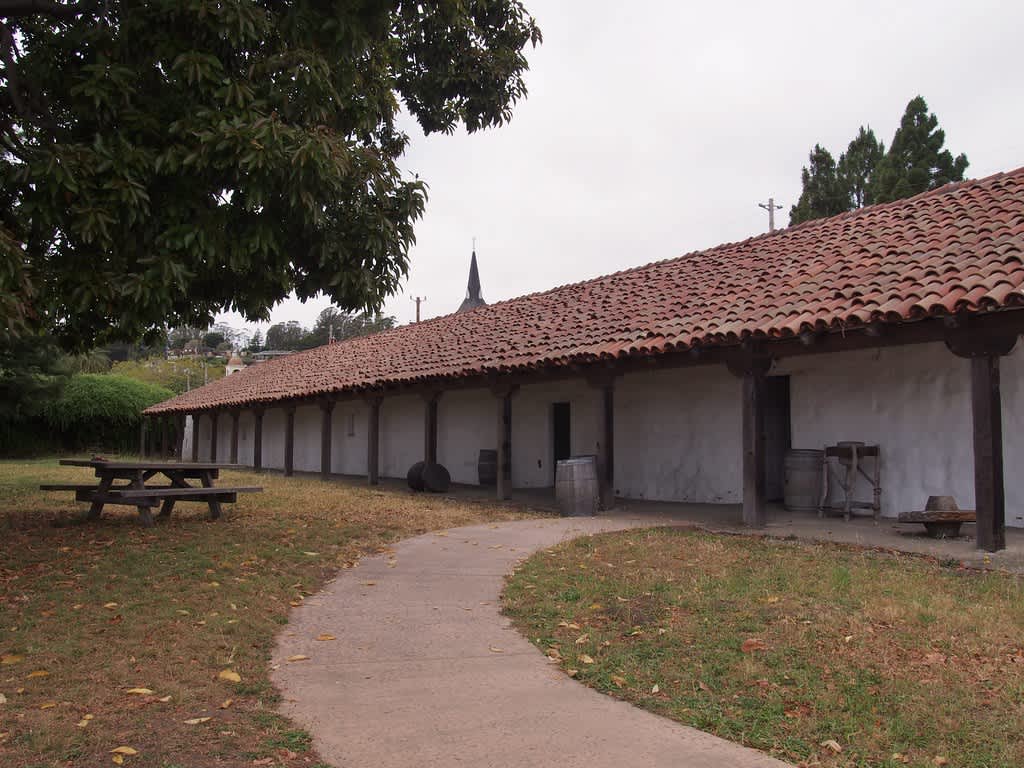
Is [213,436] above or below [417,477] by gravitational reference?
above

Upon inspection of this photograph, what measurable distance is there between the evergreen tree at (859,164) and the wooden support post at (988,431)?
1251 inches

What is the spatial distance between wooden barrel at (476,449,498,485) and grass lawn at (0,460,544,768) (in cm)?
584

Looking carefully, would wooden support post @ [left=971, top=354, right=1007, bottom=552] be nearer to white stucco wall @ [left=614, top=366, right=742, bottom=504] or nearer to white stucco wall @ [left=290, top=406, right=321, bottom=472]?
white stucco wall @ [left=614, top=366, right=742, bottom=504]

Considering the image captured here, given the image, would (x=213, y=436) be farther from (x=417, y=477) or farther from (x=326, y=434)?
(x=417, y=477)

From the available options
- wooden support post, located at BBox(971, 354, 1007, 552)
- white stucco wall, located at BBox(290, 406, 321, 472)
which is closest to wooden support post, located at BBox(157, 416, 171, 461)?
white stucco wall, located at BBox(290, 406, 321, 472)

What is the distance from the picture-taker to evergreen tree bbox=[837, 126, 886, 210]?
36719 mm

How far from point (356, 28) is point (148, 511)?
20.4 ft

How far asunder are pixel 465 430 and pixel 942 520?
11567mm

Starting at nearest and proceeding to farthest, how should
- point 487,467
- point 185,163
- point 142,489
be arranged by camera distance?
1. point 185,163
2. point 142,489
3. point 487,467

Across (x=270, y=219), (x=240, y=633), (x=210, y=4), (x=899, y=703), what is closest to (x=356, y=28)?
(x=210, y=4)

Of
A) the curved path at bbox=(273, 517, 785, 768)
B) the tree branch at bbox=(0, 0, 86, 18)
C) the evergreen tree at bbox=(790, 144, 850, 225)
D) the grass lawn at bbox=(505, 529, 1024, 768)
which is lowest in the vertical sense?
the curved path at bbox=(273, 517, 785, 768)

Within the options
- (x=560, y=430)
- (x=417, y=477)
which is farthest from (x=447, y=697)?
(x=560, y=430)

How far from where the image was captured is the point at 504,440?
1362 cm

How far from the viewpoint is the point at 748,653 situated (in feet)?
14.8
